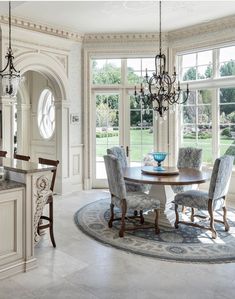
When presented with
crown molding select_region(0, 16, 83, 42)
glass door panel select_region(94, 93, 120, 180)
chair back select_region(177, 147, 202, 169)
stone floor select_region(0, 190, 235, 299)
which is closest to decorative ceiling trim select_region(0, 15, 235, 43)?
crown molding select_region(0, 16, 83, 42)

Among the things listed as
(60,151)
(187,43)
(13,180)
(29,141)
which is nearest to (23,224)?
(13,180)

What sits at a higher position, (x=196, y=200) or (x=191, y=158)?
(x=191, y=158)

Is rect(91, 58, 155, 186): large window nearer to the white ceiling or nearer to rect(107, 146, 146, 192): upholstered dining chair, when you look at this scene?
the white ceiling

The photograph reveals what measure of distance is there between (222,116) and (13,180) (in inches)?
174

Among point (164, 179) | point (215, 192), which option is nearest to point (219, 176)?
point (215, 192)

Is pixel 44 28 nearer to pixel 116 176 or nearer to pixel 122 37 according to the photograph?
pixel 122 37

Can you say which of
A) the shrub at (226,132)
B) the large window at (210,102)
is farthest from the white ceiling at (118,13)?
the shrub at (226,132)

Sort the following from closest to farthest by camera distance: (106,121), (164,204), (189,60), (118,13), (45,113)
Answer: (164,204) → (118,13) → (189,60) → (106,121) → (45,113)

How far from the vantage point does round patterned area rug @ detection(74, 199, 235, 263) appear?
3426mm

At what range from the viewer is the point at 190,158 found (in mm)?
5445

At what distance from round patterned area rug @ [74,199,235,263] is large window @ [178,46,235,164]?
74.2 inches

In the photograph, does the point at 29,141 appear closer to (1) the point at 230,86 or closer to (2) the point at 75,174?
(2) the point at 75,174

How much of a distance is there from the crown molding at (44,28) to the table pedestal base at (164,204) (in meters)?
3.76

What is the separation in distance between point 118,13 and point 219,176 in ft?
11.0
